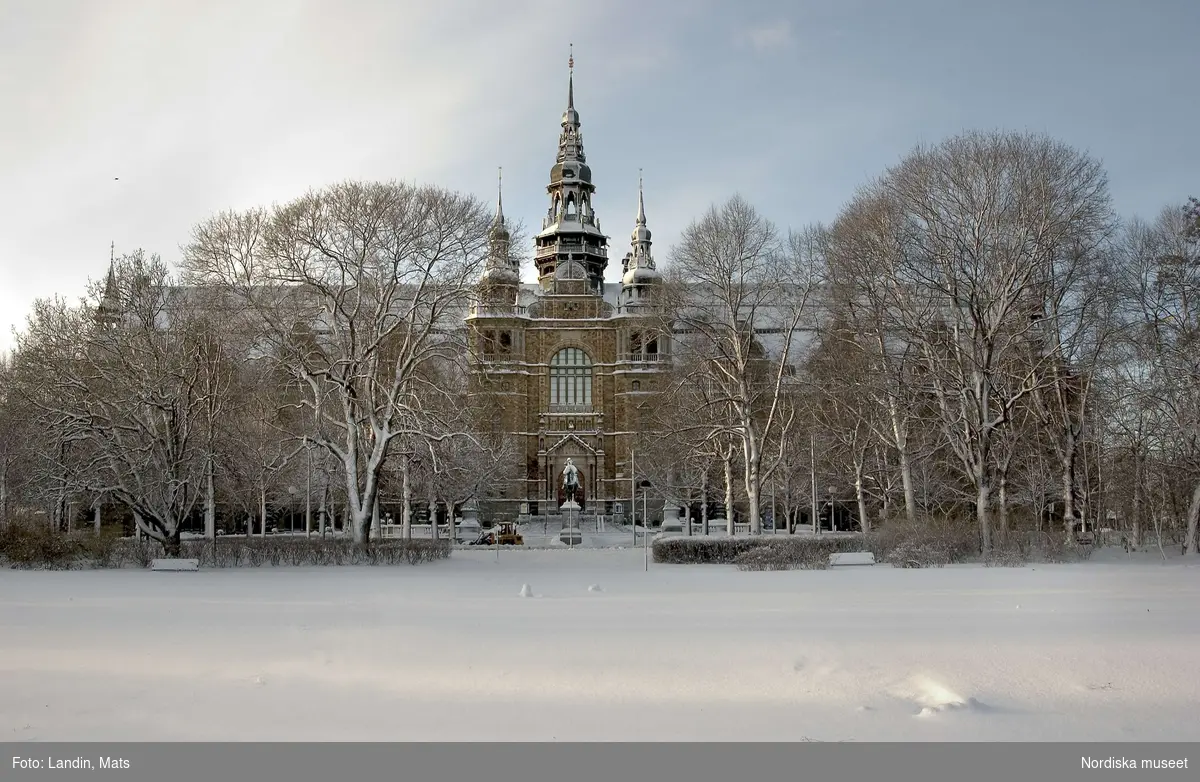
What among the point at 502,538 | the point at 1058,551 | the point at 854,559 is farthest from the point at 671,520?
the point at 1058,551

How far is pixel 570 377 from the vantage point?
70312mm

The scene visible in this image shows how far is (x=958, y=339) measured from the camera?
28.8m

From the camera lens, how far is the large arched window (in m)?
70.0

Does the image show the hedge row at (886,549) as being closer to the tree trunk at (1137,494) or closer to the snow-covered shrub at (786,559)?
the snow-covered shrub at (786,559)

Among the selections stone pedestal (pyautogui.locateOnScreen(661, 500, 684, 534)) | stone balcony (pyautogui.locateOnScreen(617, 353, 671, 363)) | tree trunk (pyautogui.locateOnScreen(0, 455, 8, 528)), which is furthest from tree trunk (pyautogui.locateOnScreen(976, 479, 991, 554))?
stone balcony (pyautogui.locateOnScreen(617, 353, 671, 363))

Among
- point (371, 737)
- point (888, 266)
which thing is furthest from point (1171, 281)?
point (371, 737)

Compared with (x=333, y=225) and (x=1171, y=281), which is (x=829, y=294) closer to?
(x=1171, y=281)

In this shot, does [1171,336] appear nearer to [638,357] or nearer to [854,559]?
[854,559]

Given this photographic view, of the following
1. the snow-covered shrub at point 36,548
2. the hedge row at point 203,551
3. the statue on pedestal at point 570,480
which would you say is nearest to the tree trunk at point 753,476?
the hedge row at point 203,551

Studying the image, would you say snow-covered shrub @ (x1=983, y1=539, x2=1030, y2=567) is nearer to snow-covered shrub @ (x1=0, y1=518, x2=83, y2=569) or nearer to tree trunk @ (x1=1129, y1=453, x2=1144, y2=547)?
tree trunk @ (x1=1129, y1=453, x2=1144, y2=547)

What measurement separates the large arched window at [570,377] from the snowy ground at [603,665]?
52897 millimetres

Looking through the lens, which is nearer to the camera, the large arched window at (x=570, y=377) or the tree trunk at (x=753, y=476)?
the tree trunk at (x=753, y=476)

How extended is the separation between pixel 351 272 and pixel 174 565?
9.74 meters
